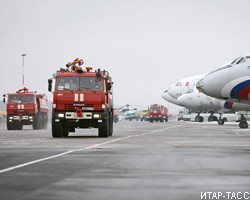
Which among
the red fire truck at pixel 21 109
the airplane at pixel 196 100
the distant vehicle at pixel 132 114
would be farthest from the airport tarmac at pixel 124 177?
the distant vehicle at pixel 132 114

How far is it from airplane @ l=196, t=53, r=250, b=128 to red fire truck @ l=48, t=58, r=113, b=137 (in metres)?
6.65

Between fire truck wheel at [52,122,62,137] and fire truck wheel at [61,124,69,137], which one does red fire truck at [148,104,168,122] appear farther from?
fire truck wheel at [52,122,62,137]

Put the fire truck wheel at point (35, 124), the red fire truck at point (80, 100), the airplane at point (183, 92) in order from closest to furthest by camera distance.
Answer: the red fire truck at point (80, 100)
the fire truck wheel at point (35, 124)
the airplane at point (183, 92)

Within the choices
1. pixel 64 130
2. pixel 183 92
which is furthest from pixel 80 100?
pixel 183 92

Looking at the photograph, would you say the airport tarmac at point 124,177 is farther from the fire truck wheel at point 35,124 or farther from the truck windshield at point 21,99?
the fire truck wheel at point 35,124

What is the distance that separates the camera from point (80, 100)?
27.2m

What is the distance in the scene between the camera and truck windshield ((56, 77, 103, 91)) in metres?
27.6

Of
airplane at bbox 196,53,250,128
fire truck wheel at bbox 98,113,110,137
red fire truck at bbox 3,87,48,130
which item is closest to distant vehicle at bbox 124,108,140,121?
red fire truck at bbox 3,87,48,130

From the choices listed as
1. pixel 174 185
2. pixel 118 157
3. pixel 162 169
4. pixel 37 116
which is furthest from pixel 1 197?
pixel 37 116

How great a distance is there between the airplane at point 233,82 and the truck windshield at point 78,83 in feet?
24.1

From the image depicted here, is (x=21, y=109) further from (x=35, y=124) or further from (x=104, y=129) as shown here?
(x=104, y=129)

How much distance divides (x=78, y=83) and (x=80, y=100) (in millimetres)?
909

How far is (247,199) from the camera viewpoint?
285 inches

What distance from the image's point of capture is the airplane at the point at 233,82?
104 ft
